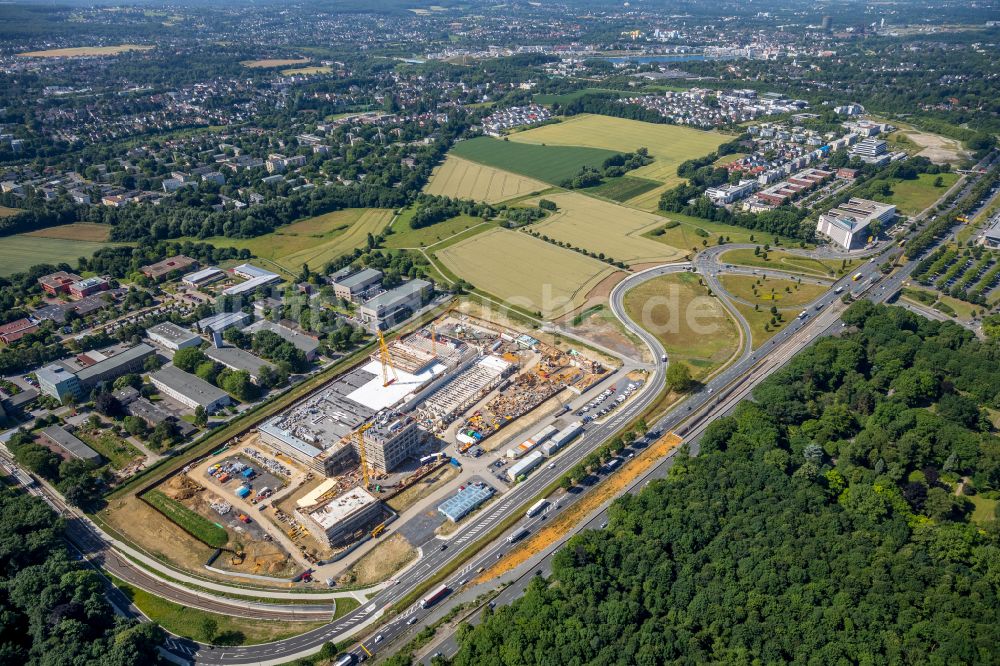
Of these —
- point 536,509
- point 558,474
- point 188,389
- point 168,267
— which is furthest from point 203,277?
point 536,509

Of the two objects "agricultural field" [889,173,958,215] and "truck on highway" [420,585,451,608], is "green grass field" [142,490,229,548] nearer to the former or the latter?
"truck on highway" [420,585,451,608]

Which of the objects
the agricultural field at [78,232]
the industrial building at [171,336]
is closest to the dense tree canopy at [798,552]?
the industrial building at [171,336]

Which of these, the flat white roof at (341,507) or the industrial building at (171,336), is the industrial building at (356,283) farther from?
the flat white roof at (341,507)

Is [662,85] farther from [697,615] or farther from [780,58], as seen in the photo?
[697,615]

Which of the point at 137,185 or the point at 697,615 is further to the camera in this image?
the point at 137,185

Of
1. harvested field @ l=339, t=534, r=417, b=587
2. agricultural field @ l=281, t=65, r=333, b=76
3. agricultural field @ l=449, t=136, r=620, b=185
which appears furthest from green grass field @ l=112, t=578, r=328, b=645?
agricultural field @ l=281, t=65, r=333, b=76

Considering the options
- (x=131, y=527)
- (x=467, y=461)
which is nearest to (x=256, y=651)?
(x=131, y=527)
